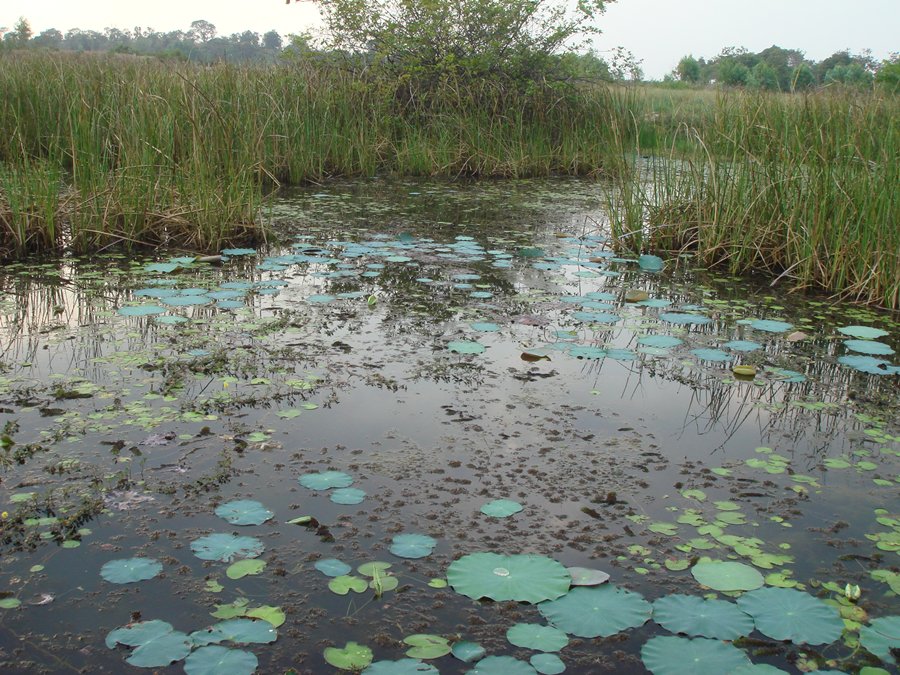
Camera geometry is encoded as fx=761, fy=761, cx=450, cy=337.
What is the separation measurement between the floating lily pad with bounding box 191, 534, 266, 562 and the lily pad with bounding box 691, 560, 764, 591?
89cm

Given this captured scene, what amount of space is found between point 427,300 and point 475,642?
228 cm

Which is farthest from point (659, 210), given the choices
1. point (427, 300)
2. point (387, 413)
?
point (387, 413)

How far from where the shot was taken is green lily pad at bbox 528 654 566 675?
4.10 feet

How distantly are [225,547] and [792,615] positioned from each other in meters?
1.10

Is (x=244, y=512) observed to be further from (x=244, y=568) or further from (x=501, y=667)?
(x=501, y=667)

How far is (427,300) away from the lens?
3477 mm

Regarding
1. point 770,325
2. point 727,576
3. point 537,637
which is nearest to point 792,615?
point 727,576

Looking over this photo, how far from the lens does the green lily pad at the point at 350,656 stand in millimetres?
1247

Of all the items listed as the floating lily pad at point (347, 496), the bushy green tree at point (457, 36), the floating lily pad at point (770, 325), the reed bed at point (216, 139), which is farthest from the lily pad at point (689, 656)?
the bushy green tree at point (457, 36)

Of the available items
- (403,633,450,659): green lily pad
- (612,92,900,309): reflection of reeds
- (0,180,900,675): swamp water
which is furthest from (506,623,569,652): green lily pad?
(612,92,900,309): reflection of reeds

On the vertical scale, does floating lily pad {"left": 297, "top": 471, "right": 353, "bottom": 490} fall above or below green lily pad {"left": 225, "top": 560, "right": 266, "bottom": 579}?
above

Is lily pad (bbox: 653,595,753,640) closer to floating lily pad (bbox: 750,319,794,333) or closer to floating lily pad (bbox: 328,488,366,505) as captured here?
floating lily pad (bbox: 328,488,366,505)

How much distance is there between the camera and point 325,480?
1.83 metres

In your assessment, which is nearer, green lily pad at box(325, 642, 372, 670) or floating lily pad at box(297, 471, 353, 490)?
green lily pad at box(325, 642, 372, 670)
